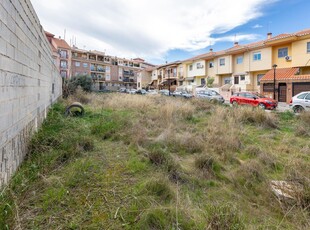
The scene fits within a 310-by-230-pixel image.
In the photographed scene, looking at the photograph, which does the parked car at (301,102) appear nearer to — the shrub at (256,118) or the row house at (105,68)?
the shrub at (256,118)

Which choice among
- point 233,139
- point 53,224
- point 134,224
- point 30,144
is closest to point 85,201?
point 53,224

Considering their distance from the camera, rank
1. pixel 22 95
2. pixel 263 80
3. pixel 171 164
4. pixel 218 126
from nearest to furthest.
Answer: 1. pixel 22 95
2. pixel 171 164
3. pixel 218 126
4. pixel 263 80

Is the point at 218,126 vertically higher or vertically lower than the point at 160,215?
higher

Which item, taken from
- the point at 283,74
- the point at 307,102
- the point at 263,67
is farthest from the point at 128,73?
the point at 307,102

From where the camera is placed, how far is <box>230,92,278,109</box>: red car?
1659 cm

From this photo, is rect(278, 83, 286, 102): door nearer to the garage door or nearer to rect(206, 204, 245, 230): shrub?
the garage door

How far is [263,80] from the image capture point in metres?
24.4

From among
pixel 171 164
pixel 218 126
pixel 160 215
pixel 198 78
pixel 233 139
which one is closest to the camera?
pixel 160 215

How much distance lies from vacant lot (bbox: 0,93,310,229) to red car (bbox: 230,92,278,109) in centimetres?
1114

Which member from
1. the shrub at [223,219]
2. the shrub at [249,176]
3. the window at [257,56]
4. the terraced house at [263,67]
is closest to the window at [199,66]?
the terraced house at [263,67]

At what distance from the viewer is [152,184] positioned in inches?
135

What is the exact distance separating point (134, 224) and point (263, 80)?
26658 mm

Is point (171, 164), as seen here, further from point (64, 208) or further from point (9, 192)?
point (9, 192)

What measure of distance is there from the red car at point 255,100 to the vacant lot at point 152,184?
11.1 metres
